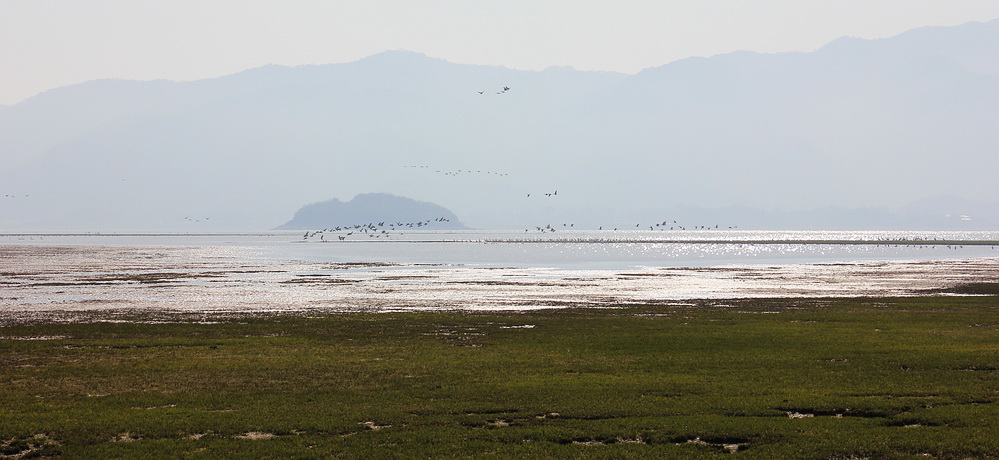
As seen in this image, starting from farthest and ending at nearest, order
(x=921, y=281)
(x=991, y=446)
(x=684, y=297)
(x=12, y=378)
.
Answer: (x=921, y=281) < (x=684, y=297) < (x=12, y=378) < (x=991, y=446)

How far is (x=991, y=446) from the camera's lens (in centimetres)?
1817

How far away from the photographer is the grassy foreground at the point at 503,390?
18.8m

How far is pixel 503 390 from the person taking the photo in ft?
80.9

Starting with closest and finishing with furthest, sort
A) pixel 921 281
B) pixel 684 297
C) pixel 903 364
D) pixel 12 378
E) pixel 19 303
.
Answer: pixel 12 378 < pixel 903 364 < pixel 19 303 < pixel 684 297 < pixel 921 281

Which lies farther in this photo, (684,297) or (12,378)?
(684,297)

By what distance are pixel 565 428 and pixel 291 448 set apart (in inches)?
236

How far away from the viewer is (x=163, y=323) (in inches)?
1719

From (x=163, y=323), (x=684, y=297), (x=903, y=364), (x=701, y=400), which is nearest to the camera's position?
(x=701, y=400)

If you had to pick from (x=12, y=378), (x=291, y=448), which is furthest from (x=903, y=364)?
(x=12, y=378)

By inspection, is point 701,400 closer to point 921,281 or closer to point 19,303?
point 19,303

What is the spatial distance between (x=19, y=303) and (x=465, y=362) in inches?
1517

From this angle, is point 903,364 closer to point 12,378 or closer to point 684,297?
point 12,378

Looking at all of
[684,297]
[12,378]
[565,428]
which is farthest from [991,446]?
[684,297]

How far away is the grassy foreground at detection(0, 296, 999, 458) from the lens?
1878 cm
